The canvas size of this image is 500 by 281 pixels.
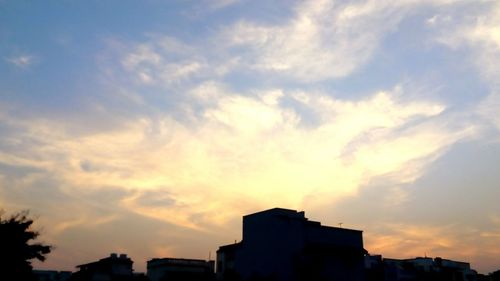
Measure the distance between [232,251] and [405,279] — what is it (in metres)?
26.8

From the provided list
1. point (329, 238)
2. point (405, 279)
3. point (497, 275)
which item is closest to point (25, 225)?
point (329, 238)

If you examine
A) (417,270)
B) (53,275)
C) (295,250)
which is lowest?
(53,275)

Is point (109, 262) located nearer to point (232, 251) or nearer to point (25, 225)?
point (232, 251)

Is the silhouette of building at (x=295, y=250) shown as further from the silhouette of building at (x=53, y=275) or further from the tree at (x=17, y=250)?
the silhouette of building at (x=53, y=275)

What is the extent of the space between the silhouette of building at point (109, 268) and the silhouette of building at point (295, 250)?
78.6 feet

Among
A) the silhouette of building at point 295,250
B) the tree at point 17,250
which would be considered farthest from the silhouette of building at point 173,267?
the tree at point 17,250

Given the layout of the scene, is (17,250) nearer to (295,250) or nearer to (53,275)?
(295,250)

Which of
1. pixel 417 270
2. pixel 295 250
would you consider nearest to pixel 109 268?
pixel 295 250

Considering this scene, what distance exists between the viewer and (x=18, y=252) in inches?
1261

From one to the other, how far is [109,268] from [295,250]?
35275 mm

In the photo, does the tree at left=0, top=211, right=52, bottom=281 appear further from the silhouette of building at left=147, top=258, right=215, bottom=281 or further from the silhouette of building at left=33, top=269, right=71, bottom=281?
the silhouette of building at left=33, top=269, right=71, bottom=281

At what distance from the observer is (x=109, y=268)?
222 ft

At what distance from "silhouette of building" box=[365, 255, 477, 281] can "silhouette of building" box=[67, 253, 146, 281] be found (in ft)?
111

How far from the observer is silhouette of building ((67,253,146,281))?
213ft
